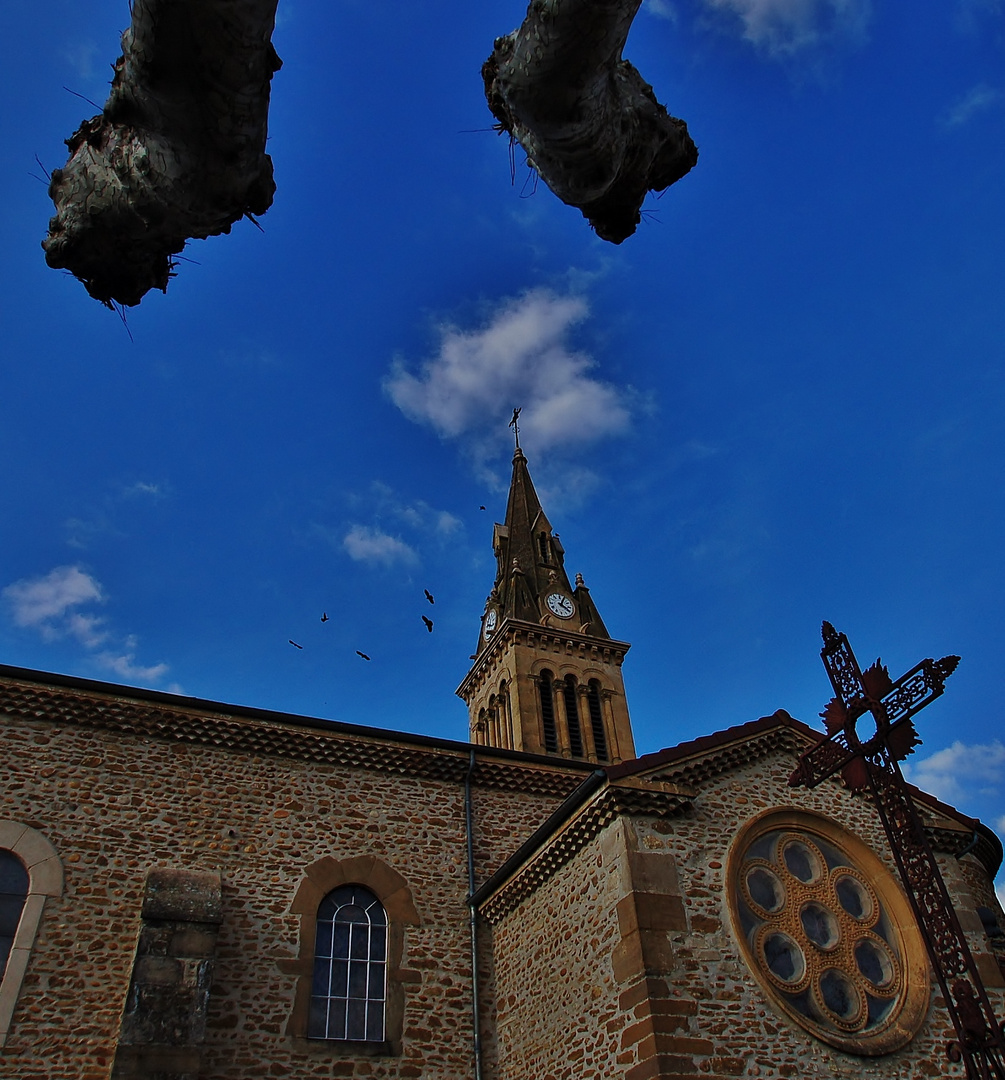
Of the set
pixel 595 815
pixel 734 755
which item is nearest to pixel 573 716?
pixel 734 755

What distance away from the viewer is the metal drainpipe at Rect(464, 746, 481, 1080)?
11.9 metres

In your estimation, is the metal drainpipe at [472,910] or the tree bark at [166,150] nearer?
the tree bark at [166,150]

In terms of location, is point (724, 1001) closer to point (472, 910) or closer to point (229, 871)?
point (472, 910)

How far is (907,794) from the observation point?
9.07m

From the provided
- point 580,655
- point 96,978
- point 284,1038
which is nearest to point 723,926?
point 284,1038

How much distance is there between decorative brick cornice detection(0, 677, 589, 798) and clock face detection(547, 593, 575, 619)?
1610 cm

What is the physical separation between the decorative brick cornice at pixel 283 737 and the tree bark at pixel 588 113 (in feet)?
38.0

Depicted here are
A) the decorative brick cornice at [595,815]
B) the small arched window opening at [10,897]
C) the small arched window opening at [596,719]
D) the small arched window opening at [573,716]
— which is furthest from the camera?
the small arched window opening at [596,719]

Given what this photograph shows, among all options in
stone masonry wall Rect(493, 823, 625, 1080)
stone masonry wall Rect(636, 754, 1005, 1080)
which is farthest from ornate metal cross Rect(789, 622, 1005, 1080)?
stone masonry wall Rect(493, 823, 625, 1080)

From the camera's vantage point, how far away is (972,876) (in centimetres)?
1420

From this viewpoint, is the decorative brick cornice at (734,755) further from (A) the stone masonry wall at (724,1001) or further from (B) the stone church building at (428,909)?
(A) the stone masonry wall at (724,1001)

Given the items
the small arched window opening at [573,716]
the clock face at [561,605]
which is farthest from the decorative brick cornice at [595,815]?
the clock face at [561,605]

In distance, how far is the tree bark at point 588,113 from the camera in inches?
109

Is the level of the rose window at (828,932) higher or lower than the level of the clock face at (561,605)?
lower
